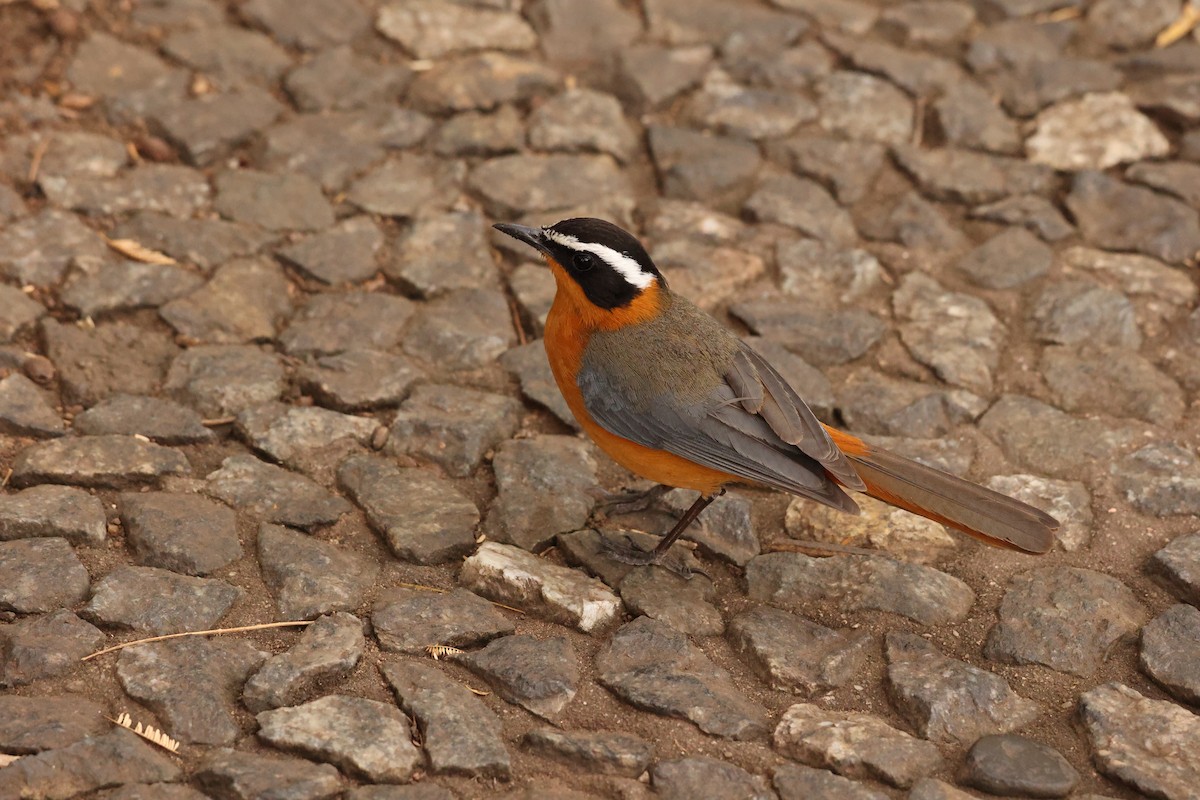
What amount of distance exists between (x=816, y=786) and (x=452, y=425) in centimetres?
229

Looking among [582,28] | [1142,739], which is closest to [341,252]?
[582,28]

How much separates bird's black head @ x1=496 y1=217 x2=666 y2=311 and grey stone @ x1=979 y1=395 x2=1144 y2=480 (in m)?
1.80

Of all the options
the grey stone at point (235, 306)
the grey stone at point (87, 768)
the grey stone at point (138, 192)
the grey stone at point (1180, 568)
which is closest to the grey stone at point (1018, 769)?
the grey stone at point (1180, 568)

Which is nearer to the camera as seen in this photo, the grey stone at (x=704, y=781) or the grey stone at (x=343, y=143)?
the grey stone at (x=704, y=781)

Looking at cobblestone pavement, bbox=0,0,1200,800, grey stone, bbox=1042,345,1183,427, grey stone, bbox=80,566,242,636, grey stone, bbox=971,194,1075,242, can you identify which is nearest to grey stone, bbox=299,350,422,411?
cobblestone pavement, bbox=0,0,1200,800

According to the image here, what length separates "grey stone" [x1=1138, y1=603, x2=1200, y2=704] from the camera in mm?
4406

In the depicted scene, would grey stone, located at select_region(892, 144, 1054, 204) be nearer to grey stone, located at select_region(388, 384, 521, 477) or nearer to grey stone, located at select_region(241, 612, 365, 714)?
grey stone, located at select_region(388, 384, 521, 477)

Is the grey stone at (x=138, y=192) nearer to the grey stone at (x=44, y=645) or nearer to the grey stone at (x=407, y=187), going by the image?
the grey stone at (x=407, y=187)

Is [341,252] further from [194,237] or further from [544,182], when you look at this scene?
[544,182]

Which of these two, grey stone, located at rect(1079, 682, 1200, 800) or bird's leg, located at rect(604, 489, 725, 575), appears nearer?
grey stone, located at rect(1079, 682, 1200, 800)

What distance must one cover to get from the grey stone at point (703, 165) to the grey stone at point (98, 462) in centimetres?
318

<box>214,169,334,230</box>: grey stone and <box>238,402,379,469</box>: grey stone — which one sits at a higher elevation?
<box>214,169,334,230</box>: grey stone

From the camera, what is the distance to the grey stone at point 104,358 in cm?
542

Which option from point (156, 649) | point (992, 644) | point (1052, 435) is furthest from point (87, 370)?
point (1052, 435)
